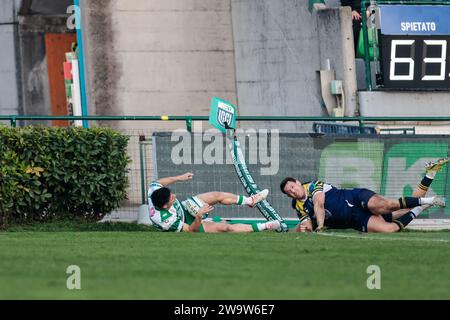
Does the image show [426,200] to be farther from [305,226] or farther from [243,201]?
[243,201]

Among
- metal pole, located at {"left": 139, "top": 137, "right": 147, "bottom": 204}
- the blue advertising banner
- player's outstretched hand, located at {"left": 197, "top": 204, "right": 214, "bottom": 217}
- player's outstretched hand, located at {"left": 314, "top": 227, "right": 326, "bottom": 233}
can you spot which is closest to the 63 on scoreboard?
the blue advertising banner

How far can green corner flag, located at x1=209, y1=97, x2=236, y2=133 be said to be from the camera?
18.9 m

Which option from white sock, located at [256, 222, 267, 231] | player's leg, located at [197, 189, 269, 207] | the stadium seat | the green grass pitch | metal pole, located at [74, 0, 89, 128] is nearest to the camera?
the green grass pitch

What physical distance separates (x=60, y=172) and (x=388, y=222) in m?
4.87

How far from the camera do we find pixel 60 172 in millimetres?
18875

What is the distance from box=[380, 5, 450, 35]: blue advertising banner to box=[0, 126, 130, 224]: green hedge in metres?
5.49

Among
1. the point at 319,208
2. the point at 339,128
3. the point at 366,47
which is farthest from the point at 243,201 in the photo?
the point at 366,47

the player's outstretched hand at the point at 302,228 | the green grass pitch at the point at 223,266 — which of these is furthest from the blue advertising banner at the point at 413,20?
the green grass pitch at the point at 223,266

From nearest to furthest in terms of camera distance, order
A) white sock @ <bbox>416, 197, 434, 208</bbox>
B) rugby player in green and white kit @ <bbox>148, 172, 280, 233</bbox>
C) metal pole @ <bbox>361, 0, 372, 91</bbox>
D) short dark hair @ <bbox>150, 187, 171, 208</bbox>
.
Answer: short dark hair @ <bbox>150, 187, 171, 208</bbox>, rugby player in green and white kit @ <bbox>148, 172, 280, 233</bbox>, white sock @ <bbox>416, 197, 434, 208</bbox>, metal pole @ <bbox>361, 0, 372, 91</bbox>

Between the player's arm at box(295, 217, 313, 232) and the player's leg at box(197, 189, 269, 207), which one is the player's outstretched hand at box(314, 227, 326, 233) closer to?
the player's arm at box(295, 217, 313, 232)

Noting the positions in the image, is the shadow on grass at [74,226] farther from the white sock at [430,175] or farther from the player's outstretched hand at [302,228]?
the white sock at [430,175]
